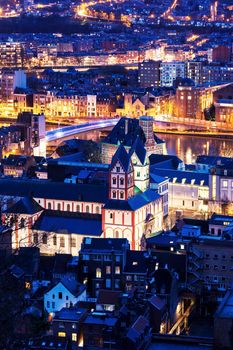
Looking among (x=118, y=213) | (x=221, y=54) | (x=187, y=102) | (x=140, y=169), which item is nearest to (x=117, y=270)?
(x=118, y=213)

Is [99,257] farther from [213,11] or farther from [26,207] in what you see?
[213,11]

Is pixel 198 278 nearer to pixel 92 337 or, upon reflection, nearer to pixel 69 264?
pixel 69 264

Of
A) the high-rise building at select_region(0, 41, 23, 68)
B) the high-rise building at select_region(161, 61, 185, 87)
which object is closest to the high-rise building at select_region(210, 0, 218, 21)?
the high-rise building at select_region(0, 41, 23, 68)

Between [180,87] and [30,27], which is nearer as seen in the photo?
[180,87]

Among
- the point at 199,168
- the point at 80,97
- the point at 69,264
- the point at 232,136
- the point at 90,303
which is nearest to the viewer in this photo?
the point at 90,303

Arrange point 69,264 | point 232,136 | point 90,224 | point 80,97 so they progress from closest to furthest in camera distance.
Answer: point 69,264
point 90,224
point 232,136
point 80,97

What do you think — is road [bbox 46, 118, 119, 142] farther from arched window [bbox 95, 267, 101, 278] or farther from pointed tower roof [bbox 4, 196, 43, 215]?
arched window [bbox 95, 267, 101, 278]

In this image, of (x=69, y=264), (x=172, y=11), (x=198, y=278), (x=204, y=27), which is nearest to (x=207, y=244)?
(x=198, y=278)
